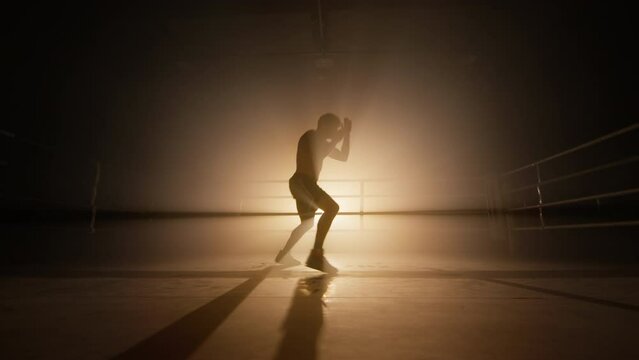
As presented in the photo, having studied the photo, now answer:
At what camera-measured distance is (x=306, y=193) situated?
2.20 metres

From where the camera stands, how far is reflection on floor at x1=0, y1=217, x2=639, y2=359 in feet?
2.64

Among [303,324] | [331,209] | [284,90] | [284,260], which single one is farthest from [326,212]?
[284,90]

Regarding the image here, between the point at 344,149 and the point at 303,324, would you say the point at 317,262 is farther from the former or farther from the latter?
the point at 303,324

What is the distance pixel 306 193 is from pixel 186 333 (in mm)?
1335

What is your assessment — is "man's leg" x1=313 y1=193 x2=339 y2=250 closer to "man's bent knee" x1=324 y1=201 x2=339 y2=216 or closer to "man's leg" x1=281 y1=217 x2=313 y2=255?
"man's bent knee" x1=324 y1=201 x2=339 y2=216

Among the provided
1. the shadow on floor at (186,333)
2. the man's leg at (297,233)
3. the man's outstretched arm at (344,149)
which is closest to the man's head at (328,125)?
the man's outstretched arm at (344,149)

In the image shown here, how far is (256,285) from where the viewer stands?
5.27 feet

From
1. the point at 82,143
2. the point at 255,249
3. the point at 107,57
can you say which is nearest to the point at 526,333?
the point at 255,249

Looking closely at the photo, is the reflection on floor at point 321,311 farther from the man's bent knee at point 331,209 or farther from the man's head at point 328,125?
the man's head at point 328,125

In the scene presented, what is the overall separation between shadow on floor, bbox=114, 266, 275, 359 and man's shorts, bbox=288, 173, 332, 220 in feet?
3.05

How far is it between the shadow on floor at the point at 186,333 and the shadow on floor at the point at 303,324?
184 millimetres

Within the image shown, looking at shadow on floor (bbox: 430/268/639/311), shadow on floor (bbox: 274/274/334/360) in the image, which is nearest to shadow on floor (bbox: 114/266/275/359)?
shadow on floor (bbox: 274/274/334/360)

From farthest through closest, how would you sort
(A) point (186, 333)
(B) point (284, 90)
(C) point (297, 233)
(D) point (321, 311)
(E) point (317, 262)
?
(B) point (284, 90) → (C) point (297, 233) → (E) point (317, 262) → (D) point (321, 311) → (A) point (186, 333)

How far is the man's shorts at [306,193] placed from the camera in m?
2.18
